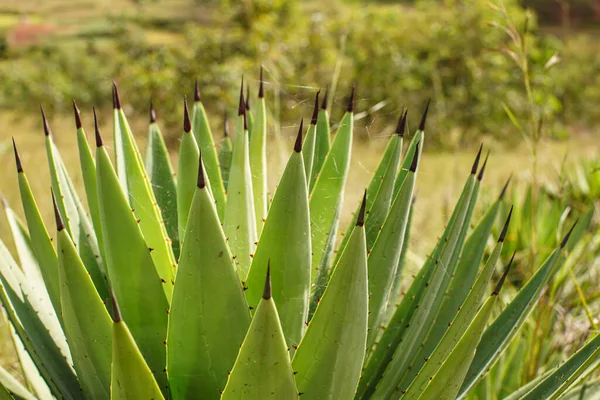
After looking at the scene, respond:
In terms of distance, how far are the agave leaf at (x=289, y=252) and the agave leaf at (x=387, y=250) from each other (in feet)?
0.52

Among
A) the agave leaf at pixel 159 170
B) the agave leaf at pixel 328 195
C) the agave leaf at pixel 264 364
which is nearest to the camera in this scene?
the agave leaf at pixel 264 364

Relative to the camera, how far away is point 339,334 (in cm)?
84

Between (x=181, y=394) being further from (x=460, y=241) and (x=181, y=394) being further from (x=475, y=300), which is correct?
(x=460, y=241)

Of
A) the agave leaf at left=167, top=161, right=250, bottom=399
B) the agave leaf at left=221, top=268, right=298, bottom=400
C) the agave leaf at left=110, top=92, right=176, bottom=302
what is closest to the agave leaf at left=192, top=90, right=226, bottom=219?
the agave leaf at left=110, top=92, right=176, bottom=302

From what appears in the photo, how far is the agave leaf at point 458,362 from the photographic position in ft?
2.85

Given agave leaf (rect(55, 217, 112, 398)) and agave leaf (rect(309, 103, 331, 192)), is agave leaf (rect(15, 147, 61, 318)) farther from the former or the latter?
agave leaf (rect(309, 103, 331, 192))

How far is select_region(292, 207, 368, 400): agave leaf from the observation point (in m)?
0.81

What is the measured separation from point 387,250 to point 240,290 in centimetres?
32

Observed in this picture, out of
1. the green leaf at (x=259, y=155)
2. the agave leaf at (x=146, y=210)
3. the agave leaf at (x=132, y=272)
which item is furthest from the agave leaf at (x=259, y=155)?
the agave leaf at (x=132, y=272)

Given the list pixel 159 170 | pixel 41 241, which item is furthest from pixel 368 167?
pixel 41 241

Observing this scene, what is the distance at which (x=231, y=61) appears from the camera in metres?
9.12

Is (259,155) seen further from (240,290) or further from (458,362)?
(458,362)

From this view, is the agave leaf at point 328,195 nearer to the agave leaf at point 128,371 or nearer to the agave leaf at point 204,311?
the agave leaf at point 204,311

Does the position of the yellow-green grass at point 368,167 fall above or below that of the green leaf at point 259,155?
below
